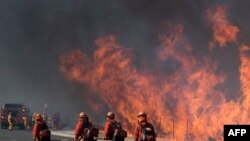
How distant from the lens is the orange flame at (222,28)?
141ft

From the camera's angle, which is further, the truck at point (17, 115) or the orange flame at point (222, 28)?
the truck at point (17, 115)

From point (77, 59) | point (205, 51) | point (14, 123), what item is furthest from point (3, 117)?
point (205, 51)

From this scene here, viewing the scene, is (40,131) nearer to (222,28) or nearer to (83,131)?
(83,131)

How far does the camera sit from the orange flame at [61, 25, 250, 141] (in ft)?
130

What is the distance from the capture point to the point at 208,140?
36406mm

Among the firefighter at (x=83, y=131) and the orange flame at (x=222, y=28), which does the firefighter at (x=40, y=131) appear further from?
the orange flame at (x=222, y=28)

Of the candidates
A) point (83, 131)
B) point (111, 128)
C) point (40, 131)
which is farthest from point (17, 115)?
point (83, 131)

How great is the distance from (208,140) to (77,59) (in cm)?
2754

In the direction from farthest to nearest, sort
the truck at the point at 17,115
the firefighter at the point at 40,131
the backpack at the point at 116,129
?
the truck at the point at 17,115 < the firefighter at the point at 40,131 < the backpack at the point at 116,129

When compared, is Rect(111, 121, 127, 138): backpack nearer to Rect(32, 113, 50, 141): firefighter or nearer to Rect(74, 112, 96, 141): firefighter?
Rect(74, 112, 96, 141): firefighter

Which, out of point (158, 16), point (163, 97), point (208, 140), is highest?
point (158, 16)

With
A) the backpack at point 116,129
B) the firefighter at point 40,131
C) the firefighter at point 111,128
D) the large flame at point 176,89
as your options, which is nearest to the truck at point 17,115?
the large flame at point 176,89

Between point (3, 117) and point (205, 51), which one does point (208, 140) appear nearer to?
point (205, 51)

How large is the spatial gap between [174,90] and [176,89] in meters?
0.21
